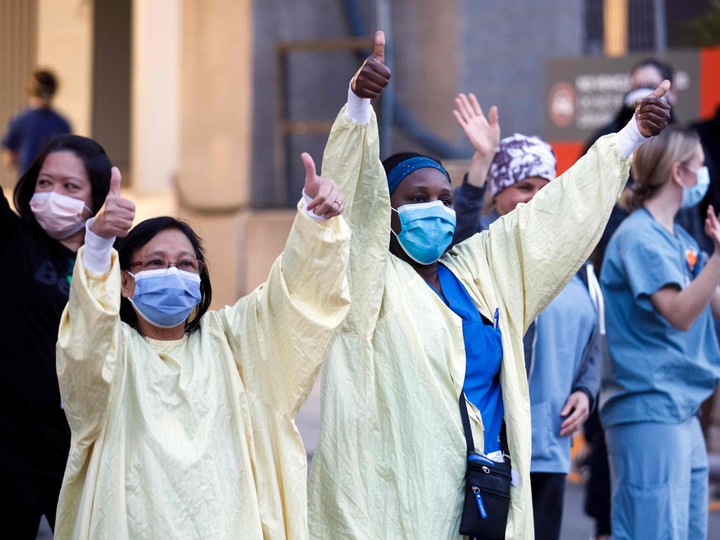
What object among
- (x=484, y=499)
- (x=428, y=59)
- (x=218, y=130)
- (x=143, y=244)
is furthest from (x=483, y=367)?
(x=218, y=130)

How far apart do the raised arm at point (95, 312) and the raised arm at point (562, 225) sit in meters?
1.14

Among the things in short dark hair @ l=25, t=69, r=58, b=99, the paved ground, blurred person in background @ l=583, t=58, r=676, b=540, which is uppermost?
short dark hair @ l=25, t=69, r=58, b=99

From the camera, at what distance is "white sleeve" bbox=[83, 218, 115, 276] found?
3.36 meters

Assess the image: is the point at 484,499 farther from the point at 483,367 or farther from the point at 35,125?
the point at 35,125

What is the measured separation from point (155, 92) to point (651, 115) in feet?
27.0

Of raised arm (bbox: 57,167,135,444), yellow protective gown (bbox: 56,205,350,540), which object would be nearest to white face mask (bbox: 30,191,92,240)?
yellow protective gown (bbox: 56,205,350,540)

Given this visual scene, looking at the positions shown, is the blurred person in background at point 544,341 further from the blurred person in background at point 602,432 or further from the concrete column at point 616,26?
the concrete column at point 616,26

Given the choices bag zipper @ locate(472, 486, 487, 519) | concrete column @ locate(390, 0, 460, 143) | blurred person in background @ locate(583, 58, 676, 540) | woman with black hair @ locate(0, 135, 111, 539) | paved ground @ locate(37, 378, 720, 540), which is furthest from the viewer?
concrete column @ locate(390, 0, 460, 143)

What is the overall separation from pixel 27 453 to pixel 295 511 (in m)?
1.01

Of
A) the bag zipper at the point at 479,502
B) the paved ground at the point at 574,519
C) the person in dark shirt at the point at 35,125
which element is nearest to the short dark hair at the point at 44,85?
the person in dark shirt at the point at 35,125

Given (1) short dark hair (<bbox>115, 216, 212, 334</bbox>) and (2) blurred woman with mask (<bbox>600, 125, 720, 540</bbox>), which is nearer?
(1) short dark hair (<bbox>115, 216, 212, 334</bbox>)

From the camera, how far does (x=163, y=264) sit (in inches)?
146

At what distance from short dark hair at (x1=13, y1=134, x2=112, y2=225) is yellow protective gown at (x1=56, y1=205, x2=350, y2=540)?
88 centimetres

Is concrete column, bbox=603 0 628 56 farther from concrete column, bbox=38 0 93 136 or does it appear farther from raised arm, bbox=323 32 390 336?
raised arm, bbox=323 32 390 336
